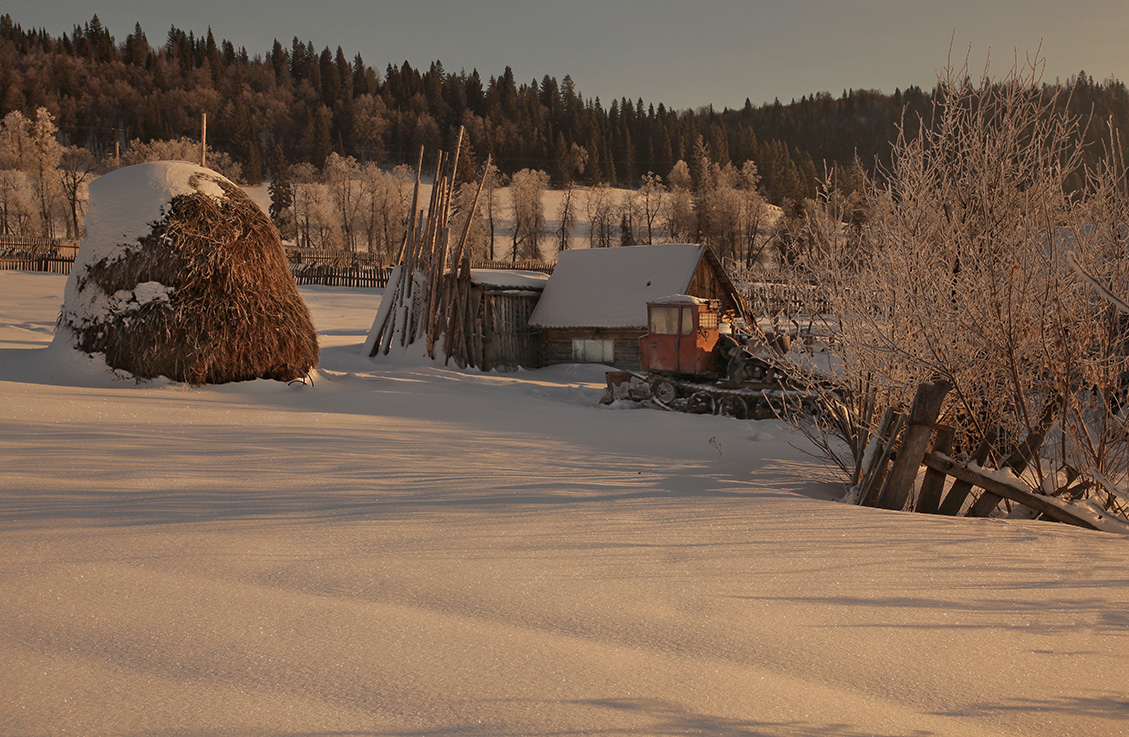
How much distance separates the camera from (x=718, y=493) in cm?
532

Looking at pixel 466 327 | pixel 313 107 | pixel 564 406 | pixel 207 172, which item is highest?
pixel 313 107

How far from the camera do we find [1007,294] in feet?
15.9

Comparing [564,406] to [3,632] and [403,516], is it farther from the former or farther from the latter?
[3,632]

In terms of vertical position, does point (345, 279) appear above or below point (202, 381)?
above

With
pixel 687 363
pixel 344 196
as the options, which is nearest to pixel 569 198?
pixel 344 196

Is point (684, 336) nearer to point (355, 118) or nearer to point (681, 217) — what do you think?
point (681, 217)

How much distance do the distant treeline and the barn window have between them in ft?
250

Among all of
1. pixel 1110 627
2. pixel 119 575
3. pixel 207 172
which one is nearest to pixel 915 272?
pixel 1110 627

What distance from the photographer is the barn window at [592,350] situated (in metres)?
20.5

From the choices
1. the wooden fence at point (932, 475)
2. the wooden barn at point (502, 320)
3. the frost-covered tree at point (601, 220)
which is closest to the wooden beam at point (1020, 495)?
the wooden fence at point (932, 475)

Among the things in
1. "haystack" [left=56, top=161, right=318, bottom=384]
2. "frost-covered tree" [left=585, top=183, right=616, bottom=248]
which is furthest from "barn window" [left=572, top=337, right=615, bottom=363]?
"frost-covered tree" [left=585, top=183, right=616, bottom=248]

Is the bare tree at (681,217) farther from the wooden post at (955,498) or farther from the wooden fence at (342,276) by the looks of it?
the wooden post at (955,498)

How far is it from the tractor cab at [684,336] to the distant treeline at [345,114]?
269 feet

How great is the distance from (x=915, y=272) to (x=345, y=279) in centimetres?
3738
